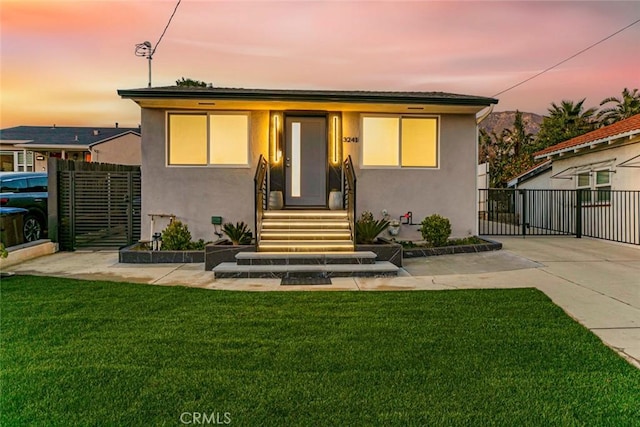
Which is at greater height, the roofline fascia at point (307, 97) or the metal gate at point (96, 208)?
the roofline fascia at point (307, 97)

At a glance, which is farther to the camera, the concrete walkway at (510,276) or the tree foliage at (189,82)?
the tree foliage at (189,82)

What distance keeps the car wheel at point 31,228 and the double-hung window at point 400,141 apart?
811 centimetres

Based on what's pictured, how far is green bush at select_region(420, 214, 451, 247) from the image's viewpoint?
8.40 m

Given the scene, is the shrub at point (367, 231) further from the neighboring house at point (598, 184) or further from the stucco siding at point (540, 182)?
the stucco siding at point (540, 182)

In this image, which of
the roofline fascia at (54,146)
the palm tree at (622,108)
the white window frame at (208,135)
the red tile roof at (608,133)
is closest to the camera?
the white window frame at (208,135)

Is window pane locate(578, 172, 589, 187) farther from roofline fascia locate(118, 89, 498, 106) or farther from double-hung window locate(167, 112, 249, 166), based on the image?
double-hung window locate(167, 112, 249, 166)

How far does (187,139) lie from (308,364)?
23.9 feet

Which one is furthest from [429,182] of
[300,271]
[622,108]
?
[622,108]

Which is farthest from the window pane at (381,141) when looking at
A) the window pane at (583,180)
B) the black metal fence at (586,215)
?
the window pane at (583,180)

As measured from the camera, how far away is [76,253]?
8.63 m

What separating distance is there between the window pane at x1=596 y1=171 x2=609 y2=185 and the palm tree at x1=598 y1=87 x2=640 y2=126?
16.6 meters

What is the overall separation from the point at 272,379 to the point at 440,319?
204 cm

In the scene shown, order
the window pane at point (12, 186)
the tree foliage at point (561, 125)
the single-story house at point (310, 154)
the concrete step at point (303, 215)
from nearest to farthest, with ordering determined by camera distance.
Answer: the concrete step at point (303, 215), the single-story house at point (310, 154), the window pane at point (12, 186), the tree foliage at point (561, 125)

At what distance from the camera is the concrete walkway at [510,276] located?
4281mm
